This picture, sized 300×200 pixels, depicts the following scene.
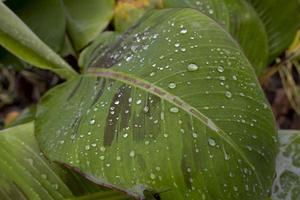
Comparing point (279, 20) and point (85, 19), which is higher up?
point (85, 19)

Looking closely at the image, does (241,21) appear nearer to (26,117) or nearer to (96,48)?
(96,48)

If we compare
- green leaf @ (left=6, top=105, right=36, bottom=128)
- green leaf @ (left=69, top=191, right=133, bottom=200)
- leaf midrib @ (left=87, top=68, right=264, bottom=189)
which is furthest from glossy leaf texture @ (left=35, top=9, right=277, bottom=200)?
green leaf @ (left=6, top=105, right=36, bottom=128)

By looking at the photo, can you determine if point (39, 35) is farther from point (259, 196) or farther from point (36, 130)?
point (259, 196)

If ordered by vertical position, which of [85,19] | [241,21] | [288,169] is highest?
[85,19]

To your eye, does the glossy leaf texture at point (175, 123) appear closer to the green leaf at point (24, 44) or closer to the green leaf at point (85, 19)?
the green leaf at point (24, 44)

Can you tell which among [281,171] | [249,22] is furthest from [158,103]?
[249,22]

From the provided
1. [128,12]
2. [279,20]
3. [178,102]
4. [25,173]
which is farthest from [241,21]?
[25,173]

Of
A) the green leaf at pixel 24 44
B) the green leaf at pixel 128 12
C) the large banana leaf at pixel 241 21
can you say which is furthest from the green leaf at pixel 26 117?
the large banana leaf at pixel 241 21
